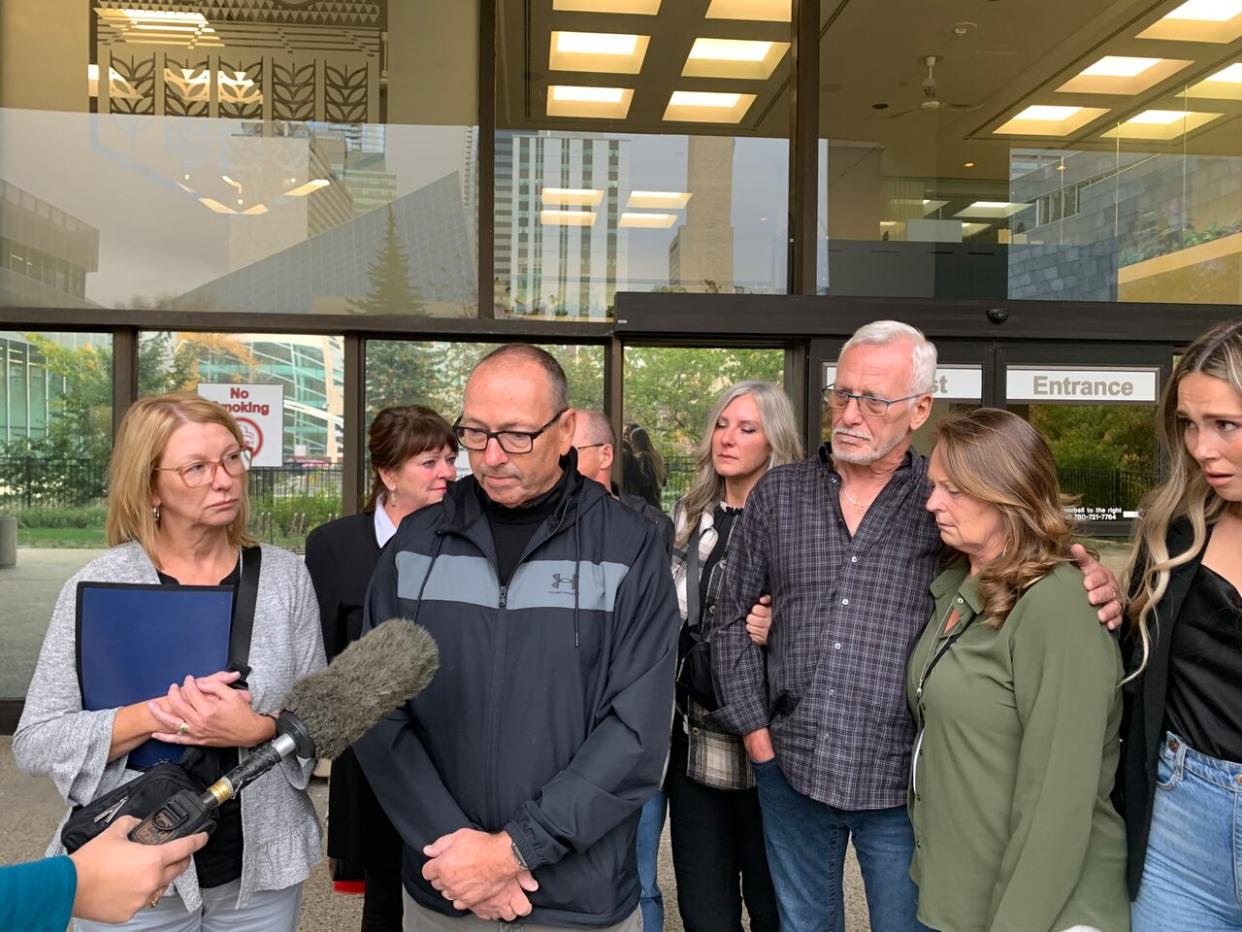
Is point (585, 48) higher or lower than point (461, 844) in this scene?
higher

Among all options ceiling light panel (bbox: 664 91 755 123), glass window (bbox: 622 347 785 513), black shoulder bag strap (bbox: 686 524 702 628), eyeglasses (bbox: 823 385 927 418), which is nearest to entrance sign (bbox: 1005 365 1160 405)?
glass window (bbox: 622 347 785 513)

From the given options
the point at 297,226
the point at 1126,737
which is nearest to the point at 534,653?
the point at 1126,737

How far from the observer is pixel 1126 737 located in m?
2.18

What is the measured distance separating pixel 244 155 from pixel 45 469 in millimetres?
2604

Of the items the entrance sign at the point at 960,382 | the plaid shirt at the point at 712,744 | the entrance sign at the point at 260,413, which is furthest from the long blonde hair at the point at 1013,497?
the entrance sign at the point at 260,413

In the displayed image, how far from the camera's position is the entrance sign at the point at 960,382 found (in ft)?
22.6

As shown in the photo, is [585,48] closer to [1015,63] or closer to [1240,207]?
[1015,63]

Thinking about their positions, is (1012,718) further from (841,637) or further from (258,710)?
(258,710)

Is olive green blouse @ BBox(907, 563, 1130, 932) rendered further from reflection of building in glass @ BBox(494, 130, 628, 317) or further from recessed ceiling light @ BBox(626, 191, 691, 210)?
recessed ceiling light @ BBox(626, 191, 691, 210)

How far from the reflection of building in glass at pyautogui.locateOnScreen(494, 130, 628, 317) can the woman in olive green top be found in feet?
16.2

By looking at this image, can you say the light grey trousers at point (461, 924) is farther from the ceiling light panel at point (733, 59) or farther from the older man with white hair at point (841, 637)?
the ceiling light panel at point (733, 59)

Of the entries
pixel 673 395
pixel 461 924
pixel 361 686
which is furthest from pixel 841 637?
pixel 673 395

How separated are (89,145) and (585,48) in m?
3.55

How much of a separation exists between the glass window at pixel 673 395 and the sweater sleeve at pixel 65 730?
4.97 meters
